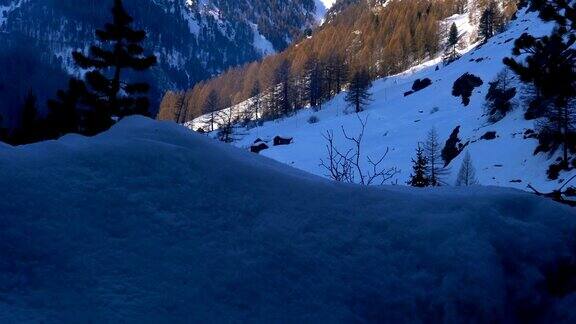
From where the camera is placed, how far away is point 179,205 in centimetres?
262

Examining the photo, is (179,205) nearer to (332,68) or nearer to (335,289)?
(335,289)

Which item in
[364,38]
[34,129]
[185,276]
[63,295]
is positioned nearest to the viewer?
[63,295]

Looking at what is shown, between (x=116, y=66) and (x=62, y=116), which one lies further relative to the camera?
(x=62, y=116)

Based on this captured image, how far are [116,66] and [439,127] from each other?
3307cm

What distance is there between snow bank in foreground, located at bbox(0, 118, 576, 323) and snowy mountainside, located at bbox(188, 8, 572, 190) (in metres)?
23.2

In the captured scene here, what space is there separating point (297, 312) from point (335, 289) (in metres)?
0.24

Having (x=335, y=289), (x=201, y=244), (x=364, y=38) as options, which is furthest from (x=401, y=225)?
(x=364, y=38)

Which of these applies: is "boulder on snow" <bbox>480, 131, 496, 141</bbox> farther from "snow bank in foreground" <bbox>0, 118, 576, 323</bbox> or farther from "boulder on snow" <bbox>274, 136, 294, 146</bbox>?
"snow bank in foreground" <bbox>0, 118, 576, 323</bbox>

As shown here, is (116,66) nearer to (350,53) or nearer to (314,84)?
(314,84)

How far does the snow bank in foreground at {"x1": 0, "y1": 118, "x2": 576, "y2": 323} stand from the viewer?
2.12 meters

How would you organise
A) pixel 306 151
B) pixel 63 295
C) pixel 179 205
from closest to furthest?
1. pixel 63 295
2. pixel 179 205
3. pixel 306 151

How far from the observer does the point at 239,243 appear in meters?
2.49

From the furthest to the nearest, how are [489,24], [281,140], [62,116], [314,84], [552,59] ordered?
[314,84], [489,24], [281,140], [62,116], [552,59]

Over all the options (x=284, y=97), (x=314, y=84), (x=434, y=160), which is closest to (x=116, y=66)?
(x=434, y=160)
